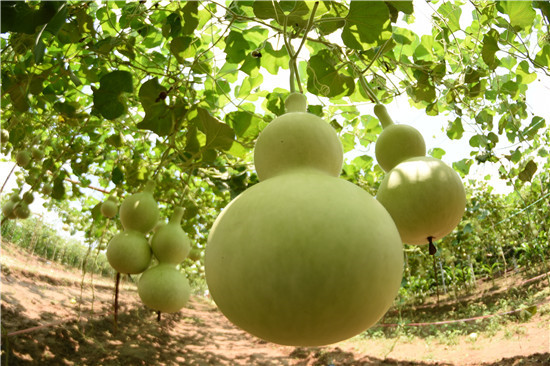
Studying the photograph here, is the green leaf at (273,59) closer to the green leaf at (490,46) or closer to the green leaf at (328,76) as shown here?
the green leaf at (328,76)

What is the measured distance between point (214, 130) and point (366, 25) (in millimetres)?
714

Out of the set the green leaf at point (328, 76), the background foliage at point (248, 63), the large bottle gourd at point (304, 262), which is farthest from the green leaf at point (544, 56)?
the large bottle gourd at point (304, 262)

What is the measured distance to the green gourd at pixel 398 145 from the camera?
3.74 feet

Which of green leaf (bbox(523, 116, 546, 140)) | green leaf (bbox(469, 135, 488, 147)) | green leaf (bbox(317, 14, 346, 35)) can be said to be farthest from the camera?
green leaf (bbox(523, 116, 546, 140))

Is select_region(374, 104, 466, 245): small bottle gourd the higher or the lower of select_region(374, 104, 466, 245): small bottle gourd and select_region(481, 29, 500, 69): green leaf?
the lower

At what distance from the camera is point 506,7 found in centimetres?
Answer: 174

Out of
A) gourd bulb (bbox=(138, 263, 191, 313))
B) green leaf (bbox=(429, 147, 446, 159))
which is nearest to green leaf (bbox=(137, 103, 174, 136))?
gourd bulb (bbox=(138, 263, 191, 313))

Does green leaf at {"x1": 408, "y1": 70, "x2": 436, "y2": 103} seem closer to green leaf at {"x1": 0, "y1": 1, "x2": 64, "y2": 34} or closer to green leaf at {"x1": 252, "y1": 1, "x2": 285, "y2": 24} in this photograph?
green leaf at {"x1": 252, "y1": 1, "x2": 285, "y2": 24}

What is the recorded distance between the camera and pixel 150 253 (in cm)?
186

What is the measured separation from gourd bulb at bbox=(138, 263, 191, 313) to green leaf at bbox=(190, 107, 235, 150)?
651 mm

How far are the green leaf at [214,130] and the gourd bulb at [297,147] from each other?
622 mm

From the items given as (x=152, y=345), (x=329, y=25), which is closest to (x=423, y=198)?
(x=329, y=25)

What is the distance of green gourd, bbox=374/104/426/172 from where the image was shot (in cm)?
114

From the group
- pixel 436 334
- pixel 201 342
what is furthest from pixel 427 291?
pixel 201 342
